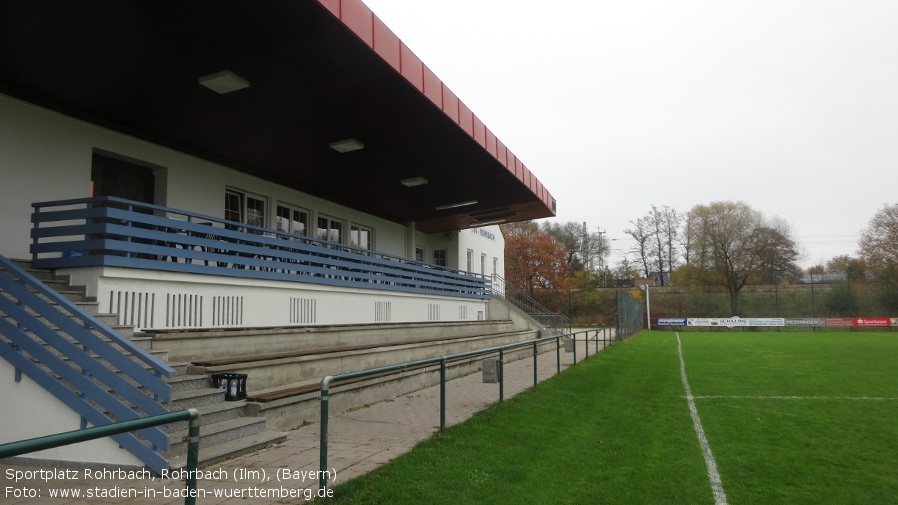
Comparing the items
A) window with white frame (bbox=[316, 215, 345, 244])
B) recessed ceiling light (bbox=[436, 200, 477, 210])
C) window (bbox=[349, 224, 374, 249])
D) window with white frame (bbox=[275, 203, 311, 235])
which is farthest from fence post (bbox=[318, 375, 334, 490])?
recessed ceiling light (bbox=[436, 200, 477, 210])

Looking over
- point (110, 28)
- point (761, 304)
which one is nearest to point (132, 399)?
point (110, 28)

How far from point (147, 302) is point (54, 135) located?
11.8ft

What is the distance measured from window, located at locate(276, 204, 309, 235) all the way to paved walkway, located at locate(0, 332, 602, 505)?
7.92 m

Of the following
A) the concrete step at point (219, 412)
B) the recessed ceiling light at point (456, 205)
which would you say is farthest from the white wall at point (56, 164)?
the recessed ceiling light at point (456, 205)

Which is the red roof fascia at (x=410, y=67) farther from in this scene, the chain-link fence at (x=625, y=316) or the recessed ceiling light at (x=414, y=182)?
the chain-link fence at (x=625, y=316)

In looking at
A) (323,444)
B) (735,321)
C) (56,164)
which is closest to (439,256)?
(56,164)

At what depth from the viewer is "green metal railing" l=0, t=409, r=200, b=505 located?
2.17 meters

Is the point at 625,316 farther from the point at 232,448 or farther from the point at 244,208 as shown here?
the point at 232,448

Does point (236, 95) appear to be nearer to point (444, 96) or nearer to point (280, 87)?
point (280, 87)

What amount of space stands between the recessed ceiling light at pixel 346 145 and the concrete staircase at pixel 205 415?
259 inches

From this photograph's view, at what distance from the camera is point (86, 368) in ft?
19.3

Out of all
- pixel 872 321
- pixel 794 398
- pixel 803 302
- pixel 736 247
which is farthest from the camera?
pixel 736 247

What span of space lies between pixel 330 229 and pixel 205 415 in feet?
40.9

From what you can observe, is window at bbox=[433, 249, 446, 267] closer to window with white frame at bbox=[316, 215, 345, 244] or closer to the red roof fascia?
window with white frame at bbox=[316, 215, 345, 244]
